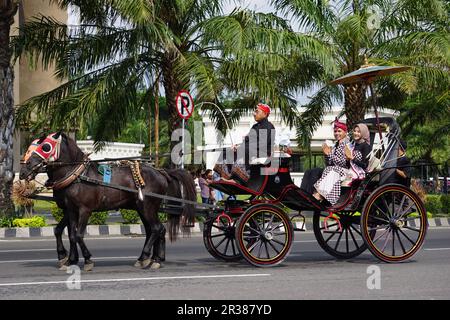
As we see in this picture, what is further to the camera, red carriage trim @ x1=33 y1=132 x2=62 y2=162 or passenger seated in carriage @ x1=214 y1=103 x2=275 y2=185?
passenger seated in carriage @ x1=214 y1=103 x2=275 y2=185

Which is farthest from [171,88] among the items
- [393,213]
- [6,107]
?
[393,213]

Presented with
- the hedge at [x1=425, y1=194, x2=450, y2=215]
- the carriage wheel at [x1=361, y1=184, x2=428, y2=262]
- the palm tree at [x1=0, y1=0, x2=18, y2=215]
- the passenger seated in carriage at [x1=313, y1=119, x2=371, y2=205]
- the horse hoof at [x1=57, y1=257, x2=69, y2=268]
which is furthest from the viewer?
the hedge at [x1=425, y1=194, x2=450, y2=215]

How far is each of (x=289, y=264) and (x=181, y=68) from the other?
911 centimetres

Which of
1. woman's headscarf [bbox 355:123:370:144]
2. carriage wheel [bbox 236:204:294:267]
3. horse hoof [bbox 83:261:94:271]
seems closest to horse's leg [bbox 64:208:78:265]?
horse hoof [bbox 83:261:94:271]

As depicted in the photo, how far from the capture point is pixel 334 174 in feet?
37.7

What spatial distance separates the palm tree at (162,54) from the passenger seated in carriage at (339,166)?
298 inches

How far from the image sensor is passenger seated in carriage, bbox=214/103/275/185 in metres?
11.0

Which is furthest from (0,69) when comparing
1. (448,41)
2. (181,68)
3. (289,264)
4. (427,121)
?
(427,121)

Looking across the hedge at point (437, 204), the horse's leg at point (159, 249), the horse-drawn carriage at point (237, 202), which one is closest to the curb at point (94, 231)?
the horse-drawn carriage at point (237, 202)

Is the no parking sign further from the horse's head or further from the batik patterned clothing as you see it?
the horse's head

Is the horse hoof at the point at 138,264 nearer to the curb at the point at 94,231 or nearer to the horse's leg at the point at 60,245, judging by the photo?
the horse's leg at the point at 60,245

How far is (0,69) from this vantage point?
19359 millimetres

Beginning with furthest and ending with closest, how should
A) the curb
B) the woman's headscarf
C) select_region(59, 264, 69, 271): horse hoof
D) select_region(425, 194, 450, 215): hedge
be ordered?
select_region(425, 194, 450, 215): hedge, the curb, the woman's headscarf, select_region(59, 264, 69, 271): horse hoof
